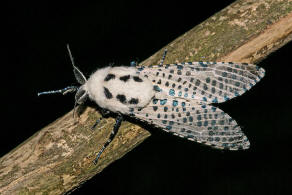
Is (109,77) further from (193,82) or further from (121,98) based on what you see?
(193,82)

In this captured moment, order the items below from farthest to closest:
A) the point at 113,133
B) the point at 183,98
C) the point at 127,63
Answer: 1. the point at 127,63
2. the point at 183,98
3. the point at 113,133

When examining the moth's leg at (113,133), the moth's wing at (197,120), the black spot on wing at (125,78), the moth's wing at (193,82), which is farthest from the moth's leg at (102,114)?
the moth's wing at (193,82)

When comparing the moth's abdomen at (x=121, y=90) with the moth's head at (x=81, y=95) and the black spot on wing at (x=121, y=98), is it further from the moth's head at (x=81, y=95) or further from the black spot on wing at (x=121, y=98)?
the moth's head at (x=81, y=95)

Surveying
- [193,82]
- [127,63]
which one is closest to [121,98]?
[193,82]

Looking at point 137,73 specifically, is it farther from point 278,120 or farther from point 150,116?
point 278,120

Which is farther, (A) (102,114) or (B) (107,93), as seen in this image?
(A) (102,114)

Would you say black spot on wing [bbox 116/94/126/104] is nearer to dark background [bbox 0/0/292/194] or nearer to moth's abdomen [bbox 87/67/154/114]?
moth's abdomen [bbox 87/67/154/114]

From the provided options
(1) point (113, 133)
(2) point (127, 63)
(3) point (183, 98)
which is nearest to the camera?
(1) point (113, 133)

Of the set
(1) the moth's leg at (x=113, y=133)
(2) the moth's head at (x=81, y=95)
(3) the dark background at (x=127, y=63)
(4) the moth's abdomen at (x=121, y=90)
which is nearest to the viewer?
(1) the moth's leg at (x=113, y=133)
